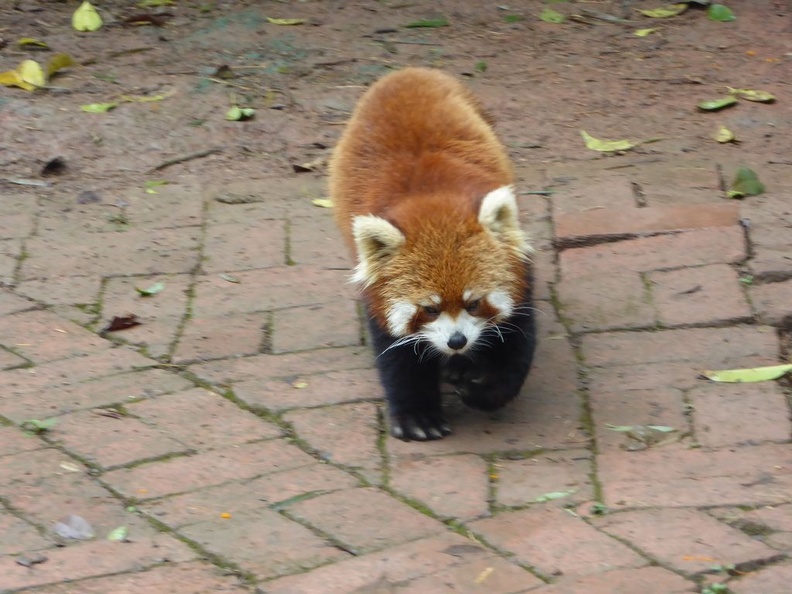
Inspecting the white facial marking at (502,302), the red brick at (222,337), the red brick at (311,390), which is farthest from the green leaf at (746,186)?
the red brick at (222,337)

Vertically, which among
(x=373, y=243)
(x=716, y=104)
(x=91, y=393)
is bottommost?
(x=91, y=393)

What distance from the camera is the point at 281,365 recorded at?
4680mm

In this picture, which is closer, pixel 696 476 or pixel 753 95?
pixel 696 476

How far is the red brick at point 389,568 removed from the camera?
3.32 meters

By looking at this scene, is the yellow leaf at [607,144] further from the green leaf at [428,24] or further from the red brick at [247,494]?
the red brick at [247,494]

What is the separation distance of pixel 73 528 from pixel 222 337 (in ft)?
4.54

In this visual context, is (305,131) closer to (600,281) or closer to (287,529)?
(600,281)

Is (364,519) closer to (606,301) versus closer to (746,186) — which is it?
(606,301)

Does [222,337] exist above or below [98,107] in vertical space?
below

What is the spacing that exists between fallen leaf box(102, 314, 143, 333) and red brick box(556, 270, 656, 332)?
6.06ft

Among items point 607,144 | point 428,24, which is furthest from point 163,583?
point 428,24

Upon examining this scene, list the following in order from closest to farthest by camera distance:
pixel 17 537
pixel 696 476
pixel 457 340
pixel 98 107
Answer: pixel 17 537
pixel 696 476
pixel 457 340
pixel 98 107

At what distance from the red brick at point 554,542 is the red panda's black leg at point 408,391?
Answer: 2.08 feet

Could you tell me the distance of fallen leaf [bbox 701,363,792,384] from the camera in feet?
14.1
